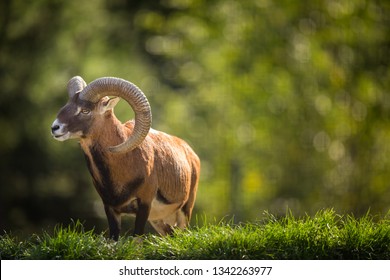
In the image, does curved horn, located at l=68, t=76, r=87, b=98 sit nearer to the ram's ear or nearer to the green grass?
the ram's ear

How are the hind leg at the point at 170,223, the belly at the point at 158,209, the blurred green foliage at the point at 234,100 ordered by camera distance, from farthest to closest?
the blurred green foliage at the point at 234,100, the hind leg at the point at 170,223, the belly at the point at 158,209

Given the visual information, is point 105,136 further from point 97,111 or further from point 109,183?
point 109,183

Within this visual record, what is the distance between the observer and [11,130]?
18562 mm

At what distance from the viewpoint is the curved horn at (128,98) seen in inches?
320

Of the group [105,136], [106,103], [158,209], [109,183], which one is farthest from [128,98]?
[158,209]

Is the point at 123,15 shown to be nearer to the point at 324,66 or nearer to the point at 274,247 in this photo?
the point at 324,66

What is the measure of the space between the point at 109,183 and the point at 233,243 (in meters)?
1.29

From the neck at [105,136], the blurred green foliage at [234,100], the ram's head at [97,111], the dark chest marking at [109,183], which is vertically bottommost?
the blurred green foliage at [234,100]

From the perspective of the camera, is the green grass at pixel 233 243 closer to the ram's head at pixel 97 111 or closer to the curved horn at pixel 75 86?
the ram's head at pixel 97 111

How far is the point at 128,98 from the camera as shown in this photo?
8.23 metres

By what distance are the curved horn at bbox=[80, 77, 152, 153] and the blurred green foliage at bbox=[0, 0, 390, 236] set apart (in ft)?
29.8

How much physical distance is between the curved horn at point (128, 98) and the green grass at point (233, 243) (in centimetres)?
89

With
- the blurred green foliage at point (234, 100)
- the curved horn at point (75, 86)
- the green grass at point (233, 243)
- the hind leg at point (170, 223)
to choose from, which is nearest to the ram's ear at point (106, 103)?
the curved horn at point (75, 86)

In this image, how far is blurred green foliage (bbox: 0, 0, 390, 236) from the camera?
60.1ft
